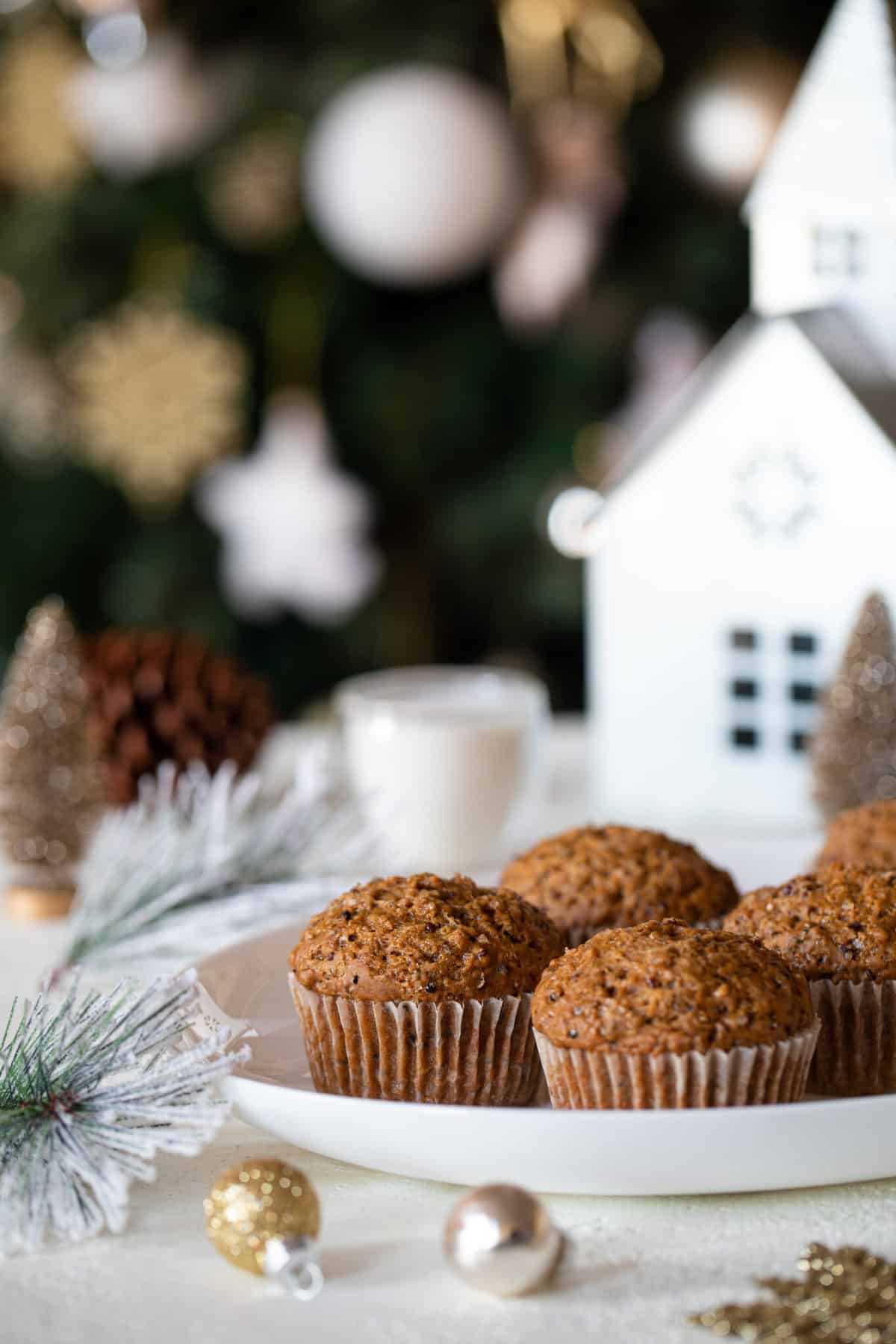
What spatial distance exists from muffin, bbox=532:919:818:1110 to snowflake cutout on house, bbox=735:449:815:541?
869 millimetres

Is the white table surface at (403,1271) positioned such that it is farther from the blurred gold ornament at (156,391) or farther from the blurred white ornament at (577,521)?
the blurred gold ornament at (156,391)

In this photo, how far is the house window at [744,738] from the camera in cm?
190

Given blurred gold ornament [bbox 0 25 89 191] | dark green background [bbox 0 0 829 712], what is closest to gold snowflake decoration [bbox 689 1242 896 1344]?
dark green background [bbox 0 0 829 712]

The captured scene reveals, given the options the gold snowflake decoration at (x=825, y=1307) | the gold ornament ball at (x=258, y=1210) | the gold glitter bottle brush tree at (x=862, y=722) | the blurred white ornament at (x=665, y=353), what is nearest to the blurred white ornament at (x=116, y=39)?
the blurred white ornament at (x=665, y=353)

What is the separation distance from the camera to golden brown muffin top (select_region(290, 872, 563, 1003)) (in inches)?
42.1

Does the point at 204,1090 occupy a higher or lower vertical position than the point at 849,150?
lower

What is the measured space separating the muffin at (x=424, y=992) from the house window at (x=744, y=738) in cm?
81

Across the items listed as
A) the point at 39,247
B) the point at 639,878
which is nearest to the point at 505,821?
the point at 639,878

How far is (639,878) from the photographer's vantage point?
1.28 metres

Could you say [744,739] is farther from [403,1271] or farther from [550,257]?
[403,1271]

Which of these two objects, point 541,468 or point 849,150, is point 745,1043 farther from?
point 541,468

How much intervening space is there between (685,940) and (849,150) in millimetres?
1124

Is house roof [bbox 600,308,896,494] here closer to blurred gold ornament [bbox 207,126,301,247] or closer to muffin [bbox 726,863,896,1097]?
muffin [bbox 726,863,896,1097]

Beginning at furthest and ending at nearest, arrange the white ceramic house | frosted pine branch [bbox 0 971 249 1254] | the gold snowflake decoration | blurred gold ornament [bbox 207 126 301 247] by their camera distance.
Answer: blurred gold ornament [bbox 207 126 301 247] → the white ceramic house → frosted pine branch [bbox 0 971 249 1254] → the gold snowflake decoration
